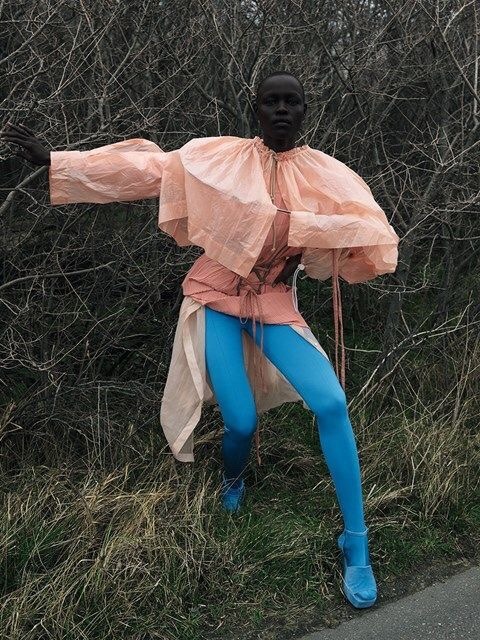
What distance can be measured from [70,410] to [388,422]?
1641 mm

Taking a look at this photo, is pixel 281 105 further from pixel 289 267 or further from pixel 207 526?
pixel 207 526

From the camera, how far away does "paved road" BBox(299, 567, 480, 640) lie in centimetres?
225

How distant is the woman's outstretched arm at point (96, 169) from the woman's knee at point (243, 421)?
878mm

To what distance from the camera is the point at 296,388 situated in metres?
2.38

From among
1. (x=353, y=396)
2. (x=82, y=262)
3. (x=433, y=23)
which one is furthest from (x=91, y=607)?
(x=433, y=23)

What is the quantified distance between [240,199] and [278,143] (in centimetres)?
28

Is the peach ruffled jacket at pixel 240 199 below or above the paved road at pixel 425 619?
above

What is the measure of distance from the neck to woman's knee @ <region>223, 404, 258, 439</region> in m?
0.96

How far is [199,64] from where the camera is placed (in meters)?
3.50

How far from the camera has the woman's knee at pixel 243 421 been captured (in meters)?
2.47

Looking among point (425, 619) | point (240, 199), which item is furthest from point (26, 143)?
point (425, 619)

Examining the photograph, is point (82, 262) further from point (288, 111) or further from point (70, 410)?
point (288, 111)

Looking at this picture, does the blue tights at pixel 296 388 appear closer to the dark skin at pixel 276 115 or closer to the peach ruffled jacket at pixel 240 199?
the peach ruffled jacket at pixel 240 199

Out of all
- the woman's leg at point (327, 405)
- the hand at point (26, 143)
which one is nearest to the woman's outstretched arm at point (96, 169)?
the hand at point (26, 143)
